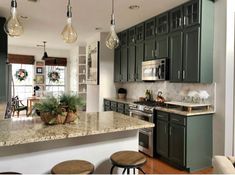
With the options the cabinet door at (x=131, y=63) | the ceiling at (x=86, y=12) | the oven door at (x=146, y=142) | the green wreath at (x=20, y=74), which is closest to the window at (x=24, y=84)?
the green wreath at (x=20, y=74)

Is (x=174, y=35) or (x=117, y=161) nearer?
(x=117, y=161)

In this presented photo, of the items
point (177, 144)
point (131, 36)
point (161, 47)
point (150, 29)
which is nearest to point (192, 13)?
point (161, 47)

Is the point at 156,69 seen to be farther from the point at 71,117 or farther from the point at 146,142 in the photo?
the point at 71,117

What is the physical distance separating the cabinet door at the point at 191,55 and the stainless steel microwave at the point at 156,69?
0.44 metres

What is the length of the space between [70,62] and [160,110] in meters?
6.54

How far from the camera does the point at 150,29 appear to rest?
14.0 feet

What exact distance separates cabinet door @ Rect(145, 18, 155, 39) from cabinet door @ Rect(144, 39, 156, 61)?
0.35ft

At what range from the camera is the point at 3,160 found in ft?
5.73

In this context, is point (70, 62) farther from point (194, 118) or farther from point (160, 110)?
point (194, 118)

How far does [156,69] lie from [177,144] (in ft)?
4.96

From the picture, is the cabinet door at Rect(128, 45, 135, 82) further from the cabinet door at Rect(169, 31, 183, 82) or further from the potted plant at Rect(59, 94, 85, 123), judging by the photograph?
the potted plant at Rect(59, 94, 85, 123)

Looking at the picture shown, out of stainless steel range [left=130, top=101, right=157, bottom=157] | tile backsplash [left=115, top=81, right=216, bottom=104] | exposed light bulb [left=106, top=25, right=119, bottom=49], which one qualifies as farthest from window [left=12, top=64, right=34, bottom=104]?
exposed light bulb [left=106, top=25, right=119, bottom=49]

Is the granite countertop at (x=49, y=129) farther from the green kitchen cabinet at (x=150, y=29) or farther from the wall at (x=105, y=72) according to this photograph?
the wall at (x=105, y=72)

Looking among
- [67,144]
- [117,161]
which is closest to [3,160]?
[67,144]
